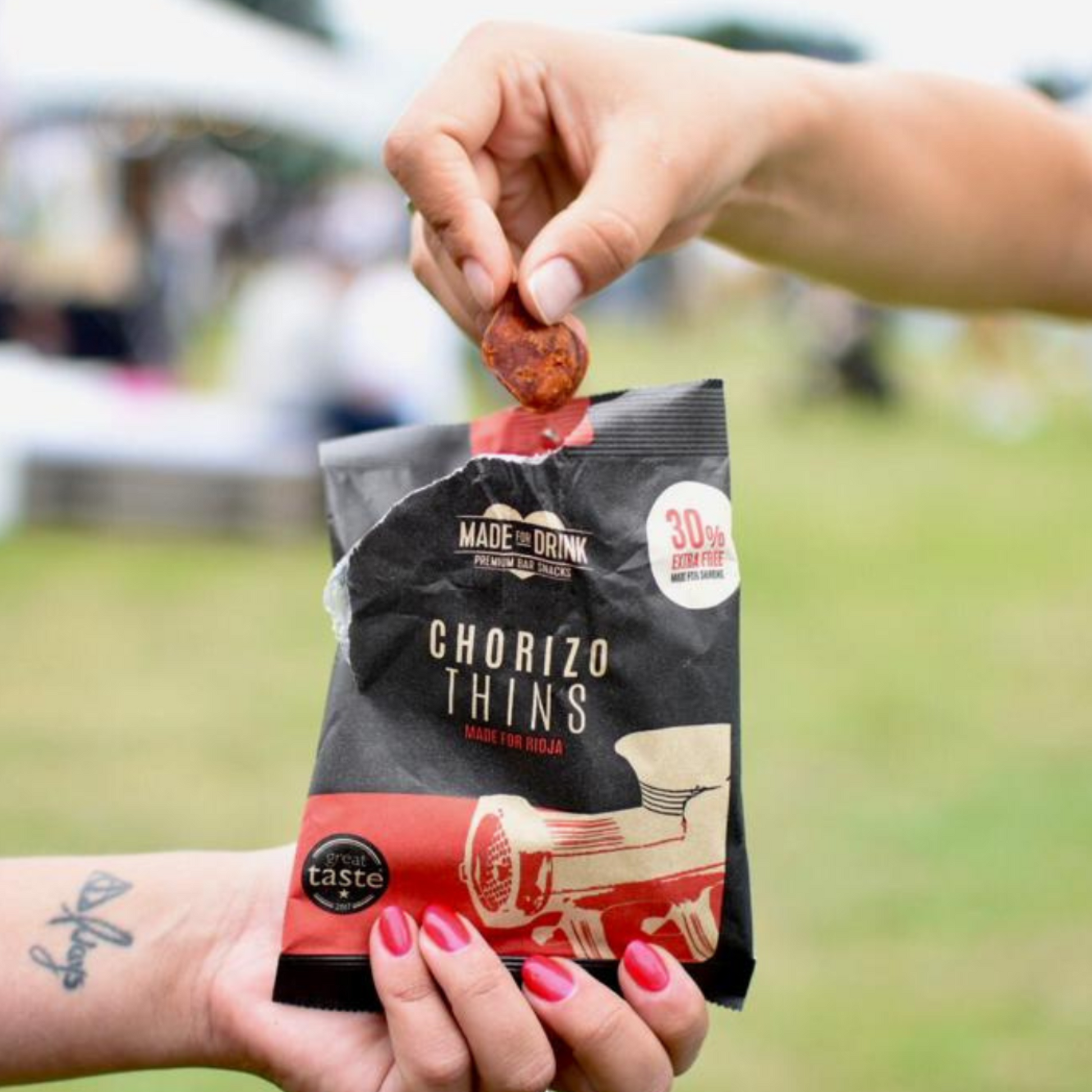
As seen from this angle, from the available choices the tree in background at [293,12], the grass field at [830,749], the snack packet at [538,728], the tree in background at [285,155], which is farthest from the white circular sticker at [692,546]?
the tree in background at [293,12]

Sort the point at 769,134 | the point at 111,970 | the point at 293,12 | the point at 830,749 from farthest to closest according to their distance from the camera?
the point at 293,12 < the point at 830,749 < the point at 769,134 < the point at 111,970

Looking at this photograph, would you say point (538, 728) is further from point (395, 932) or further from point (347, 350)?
point (347, 350)

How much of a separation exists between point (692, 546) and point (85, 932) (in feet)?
2.32

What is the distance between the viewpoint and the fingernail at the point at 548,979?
1.16m

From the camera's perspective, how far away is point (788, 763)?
4.45 m

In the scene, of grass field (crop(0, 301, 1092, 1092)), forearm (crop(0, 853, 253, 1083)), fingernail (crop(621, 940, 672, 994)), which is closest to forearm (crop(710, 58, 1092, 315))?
fingernail (crop(621, 940, 672, 994))

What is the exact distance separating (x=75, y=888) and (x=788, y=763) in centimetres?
324

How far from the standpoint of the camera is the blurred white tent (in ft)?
32.4

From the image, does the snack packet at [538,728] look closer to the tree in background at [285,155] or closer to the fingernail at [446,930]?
the fingernail at [446,930]

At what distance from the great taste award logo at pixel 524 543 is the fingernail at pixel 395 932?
28 cm

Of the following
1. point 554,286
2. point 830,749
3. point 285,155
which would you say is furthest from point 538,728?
point 285,155

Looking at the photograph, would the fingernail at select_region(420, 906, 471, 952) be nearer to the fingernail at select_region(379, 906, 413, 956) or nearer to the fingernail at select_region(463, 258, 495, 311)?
the fingernail at select_region(379, 906, 413, 956)

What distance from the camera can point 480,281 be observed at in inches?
48.4

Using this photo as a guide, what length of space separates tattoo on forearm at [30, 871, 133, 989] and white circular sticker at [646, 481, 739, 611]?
653mm
